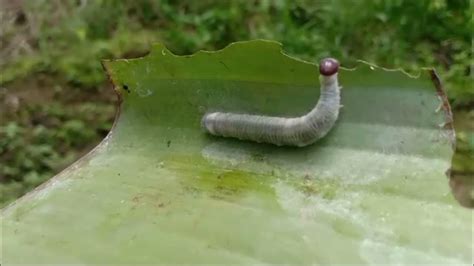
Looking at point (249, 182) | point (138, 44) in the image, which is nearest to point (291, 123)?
point (249, 182)

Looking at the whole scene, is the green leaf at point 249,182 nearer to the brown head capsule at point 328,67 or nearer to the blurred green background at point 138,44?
the brown head capsule at point 328,67

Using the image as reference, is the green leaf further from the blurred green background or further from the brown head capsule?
the blurred green background

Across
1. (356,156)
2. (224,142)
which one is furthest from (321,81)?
(224,142)

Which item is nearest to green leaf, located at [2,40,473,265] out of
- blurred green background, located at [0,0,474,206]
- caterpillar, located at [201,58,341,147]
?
caterpillar, located at [201,58,341,147]

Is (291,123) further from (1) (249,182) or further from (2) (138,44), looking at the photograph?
(2) (138,44)

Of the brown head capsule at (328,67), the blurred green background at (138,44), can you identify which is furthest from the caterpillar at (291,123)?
the blurred green background at (138,44)

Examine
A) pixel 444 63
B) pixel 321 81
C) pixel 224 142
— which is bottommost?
pixel 444 63

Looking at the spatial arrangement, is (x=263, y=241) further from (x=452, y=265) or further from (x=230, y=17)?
(x=230, y=17)
